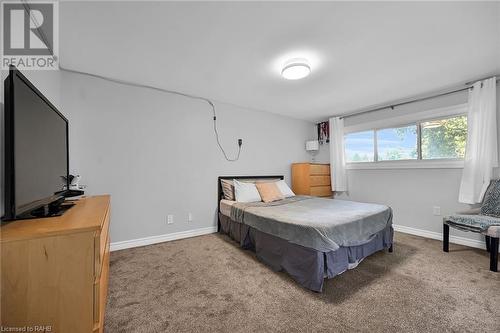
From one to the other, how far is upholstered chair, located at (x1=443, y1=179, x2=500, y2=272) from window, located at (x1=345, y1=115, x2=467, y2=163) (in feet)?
2.19

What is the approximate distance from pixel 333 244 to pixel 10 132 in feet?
6.99

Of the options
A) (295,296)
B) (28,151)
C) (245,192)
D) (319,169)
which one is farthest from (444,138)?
(28,151)

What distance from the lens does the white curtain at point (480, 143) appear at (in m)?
2.50

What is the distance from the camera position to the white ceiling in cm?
151

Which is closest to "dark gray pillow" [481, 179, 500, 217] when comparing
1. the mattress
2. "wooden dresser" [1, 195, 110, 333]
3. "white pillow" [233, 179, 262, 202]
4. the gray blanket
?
the gray blanket

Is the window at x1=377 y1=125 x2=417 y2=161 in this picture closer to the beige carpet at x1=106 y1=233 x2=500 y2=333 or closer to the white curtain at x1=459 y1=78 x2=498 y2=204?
the white curtain at x1=459 y1=78 x2=498 y2=204

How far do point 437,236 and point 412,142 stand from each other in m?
1.53

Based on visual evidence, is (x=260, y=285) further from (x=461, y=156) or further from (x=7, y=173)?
(x=461, y=156)

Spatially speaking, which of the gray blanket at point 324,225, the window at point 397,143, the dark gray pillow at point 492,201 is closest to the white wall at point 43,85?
the gray blanket at point 324,225

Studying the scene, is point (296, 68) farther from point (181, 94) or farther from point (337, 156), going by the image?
point (337, 156)

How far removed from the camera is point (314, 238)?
171cm

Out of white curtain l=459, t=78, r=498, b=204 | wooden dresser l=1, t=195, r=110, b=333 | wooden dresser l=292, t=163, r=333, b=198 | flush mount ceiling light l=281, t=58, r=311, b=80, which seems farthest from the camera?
wooden dresser l=292, t=163, r=333, b=198

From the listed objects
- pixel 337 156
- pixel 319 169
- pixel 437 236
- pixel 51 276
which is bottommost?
pixel 437 236

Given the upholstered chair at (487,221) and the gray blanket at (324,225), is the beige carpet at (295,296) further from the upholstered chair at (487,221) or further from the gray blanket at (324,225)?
the gray blanket at (324,225)
